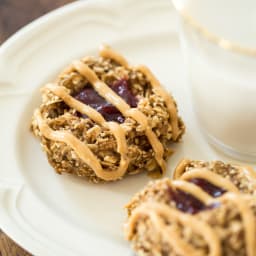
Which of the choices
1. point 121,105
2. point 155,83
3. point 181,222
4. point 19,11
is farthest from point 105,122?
point 19,11

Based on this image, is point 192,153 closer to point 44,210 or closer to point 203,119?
point 203,119

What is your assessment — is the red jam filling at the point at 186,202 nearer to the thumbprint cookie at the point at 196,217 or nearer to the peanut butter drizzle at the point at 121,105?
the thumbprint cookie at the point at 196,217

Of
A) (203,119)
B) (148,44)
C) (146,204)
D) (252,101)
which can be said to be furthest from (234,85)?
(148,44)

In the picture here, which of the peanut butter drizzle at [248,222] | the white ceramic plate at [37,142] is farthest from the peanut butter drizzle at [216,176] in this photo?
the white ceramic plate at [37,142]

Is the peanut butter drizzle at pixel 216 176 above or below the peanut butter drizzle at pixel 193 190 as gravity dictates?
below

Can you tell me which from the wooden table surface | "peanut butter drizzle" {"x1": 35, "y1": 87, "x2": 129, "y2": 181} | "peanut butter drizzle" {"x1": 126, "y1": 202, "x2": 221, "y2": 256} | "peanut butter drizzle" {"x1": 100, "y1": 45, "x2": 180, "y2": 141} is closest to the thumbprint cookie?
"peanut butter drizzle" {"x1": 126, "y1": 202, "x2": 221, "y2": 256}

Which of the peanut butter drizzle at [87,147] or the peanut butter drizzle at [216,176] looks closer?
the peanut butter drizzle at [216,176]
